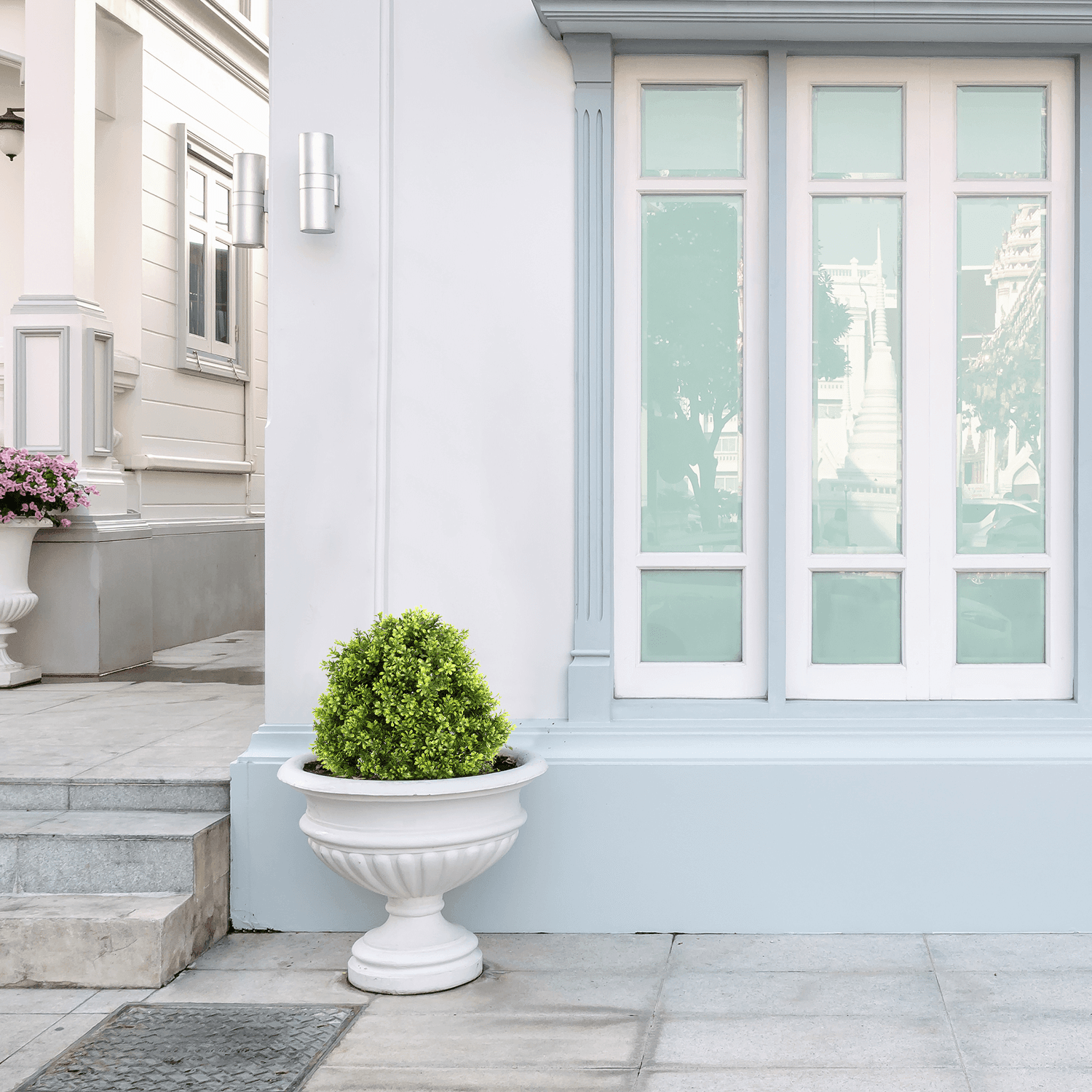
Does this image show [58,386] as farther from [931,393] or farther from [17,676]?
[931,393]

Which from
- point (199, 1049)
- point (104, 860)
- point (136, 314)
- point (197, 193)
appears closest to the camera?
point (199, 1049)

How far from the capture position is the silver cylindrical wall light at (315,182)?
13.2 ft

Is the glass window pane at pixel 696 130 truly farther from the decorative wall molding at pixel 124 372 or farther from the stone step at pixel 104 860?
the decorative wall molding at pixel 124 372

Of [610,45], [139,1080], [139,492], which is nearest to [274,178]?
[610,45]

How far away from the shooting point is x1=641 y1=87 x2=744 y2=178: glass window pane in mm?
4246

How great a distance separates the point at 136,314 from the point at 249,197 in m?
4.25

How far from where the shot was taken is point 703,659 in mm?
4297

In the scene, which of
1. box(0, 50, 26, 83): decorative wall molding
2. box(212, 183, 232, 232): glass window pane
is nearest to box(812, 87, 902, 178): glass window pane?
box(0, 50, 26, 83): decorative wall molding

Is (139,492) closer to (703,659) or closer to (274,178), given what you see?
(274,178)

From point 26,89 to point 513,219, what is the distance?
15.0 ft

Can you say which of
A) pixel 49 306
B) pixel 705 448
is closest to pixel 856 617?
pixel 705 448

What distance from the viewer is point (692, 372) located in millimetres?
4273

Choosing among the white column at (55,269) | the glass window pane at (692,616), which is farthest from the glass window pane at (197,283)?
the glass window pane at (692,616)

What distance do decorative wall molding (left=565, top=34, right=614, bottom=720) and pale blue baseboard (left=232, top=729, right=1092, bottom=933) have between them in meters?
0.37
